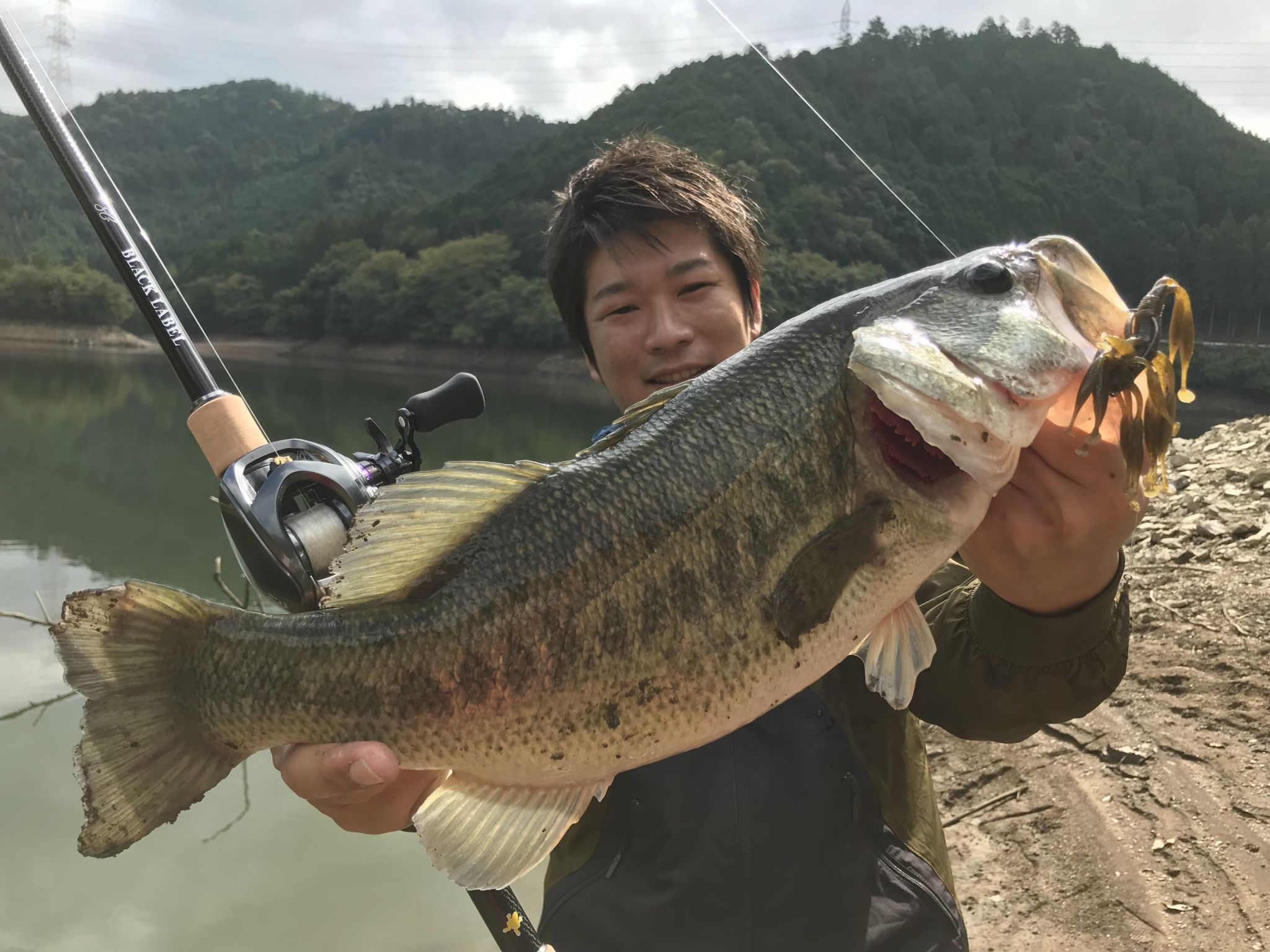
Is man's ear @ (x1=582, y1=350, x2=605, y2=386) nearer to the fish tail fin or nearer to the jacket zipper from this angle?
the jacket zipper

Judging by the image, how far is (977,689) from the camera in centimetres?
200

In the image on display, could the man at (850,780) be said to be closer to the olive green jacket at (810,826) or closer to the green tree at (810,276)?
the olive green jacket at (810,826)

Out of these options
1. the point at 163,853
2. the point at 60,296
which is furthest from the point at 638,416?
the point at 60,296

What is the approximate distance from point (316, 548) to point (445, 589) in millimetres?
667

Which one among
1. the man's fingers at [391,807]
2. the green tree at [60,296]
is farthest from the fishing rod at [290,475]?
the green tree at [60,296]

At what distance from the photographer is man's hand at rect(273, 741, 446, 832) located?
1539mm

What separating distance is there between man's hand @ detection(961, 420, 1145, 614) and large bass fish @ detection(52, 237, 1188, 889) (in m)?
0.13

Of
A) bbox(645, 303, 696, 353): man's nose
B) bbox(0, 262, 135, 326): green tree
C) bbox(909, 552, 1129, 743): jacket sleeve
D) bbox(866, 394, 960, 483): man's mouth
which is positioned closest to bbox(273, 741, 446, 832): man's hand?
bbox(866, 394, 960, 483): man's mouth

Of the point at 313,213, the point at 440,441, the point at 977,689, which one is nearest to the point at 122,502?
the point at 440,441

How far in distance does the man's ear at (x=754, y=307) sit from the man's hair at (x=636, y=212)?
2 centimetres

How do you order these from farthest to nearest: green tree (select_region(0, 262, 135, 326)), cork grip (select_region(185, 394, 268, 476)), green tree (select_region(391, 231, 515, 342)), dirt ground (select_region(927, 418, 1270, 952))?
1. green tree (select_region(391, 231, 515, 342))
2. green tree (select_region(0, 262, 135, 326))
3. dirt ground (select_region(927, 418, 1270, 952))
4. cork grip (select_region(185, 394, 268, 476))

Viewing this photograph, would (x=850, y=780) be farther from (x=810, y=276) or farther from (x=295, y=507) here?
(x=810, y=276)

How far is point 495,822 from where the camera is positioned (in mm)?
1645

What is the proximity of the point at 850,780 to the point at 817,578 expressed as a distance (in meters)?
0.88
